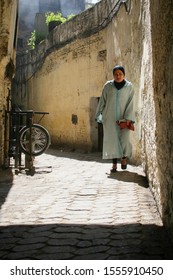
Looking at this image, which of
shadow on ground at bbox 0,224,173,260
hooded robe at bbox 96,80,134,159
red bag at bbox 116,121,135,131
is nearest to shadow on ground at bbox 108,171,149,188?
hooded robe at bbox 96,80,134,159

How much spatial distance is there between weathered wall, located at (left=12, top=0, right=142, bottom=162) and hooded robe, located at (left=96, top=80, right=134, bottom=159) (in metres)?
0.51

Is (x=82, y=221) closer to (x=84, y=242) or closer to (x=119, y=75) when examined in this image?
(x=84, y=242)

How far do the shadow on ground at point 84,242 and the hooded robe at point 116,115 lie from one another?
302 cm

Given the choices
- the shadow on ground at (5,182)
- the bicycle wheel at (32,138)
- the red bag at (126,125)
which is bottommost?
the shadow on ground at (5,182)

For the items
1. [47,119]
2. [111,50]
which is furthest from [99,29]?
A: [47,119]

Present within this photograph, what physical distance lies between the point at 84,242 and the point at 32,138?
4396mm

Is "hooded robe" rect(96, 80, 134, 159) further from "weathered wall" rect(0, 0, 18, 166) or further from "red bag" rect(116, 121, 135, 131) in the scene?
"weathered wall" rect(0, 0, 18, 166)

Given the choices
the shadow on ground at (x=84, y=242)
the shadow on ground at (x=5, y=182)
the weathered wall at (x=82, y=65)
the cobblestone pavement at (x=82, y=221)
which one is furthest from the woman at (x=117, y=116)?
the shadow on ground at (x=84, y=242)

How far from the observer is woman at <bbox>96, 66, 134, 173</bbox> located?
19.1ft

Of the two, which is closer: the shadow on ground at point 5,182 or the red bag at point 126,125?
the shadow on ground at point 5,182

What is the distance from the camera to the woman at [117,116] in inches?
229

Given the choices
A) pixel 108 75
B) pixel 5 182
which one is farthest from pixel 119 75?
pixel 108 75

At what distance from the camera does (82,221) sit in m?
3.05

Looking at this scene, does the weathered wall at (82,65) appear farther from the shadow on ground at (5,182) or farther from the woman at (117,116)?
the shadow on ground at (5,182)
